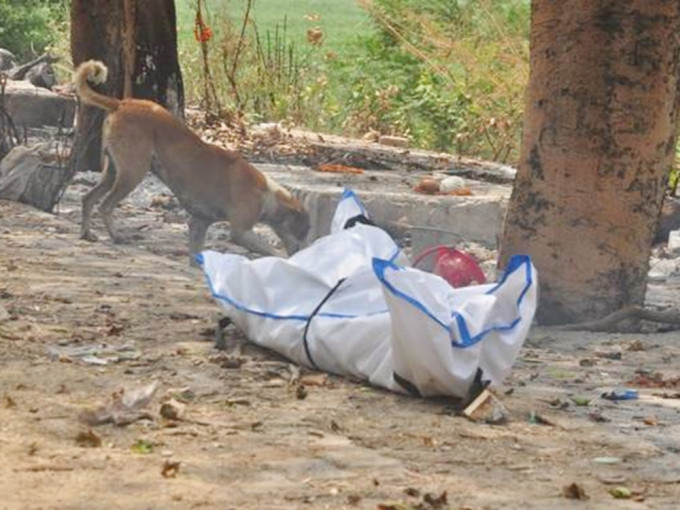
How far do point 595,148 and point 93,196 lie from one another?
4233 millimetres

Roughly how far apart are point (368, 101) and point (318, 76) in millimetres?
1048

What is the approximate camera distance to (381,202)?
11445 millimetres

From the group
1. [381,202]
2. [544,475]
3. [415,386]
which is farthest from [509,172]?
[544,475]

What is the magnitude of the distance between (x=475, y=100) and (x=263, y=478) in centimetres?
1156

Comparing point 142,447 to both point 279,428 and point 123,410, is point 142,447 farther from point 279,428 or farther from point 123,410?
point 279,428

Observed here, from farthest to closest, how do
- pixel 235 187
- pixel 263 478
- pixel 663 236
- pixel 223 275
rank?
pixel 663 236
pixel 235 187
pixel 223 275
pixel 263 478

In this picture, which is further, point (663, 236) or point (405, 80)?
point (405, 80)

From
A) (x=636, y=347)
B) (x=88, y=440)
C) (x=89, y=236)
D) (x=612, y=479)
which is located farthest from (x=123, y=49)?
(x=612, y=479)

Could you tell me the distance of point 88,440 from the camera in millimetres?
5168

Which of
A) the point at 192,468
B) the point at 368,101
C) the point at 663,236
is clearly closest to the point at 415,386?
the point at 192,468

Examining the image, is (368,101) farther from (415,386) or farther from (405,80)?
(415,386)

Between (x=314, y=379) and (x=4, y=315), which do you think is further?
(x=4, y=315)

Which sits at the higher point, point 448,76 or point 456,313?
point 448,76

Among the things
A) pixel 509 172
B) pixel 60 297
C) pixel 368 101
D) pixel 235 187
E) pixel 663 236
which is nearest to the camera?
Result: pixel 60 297
